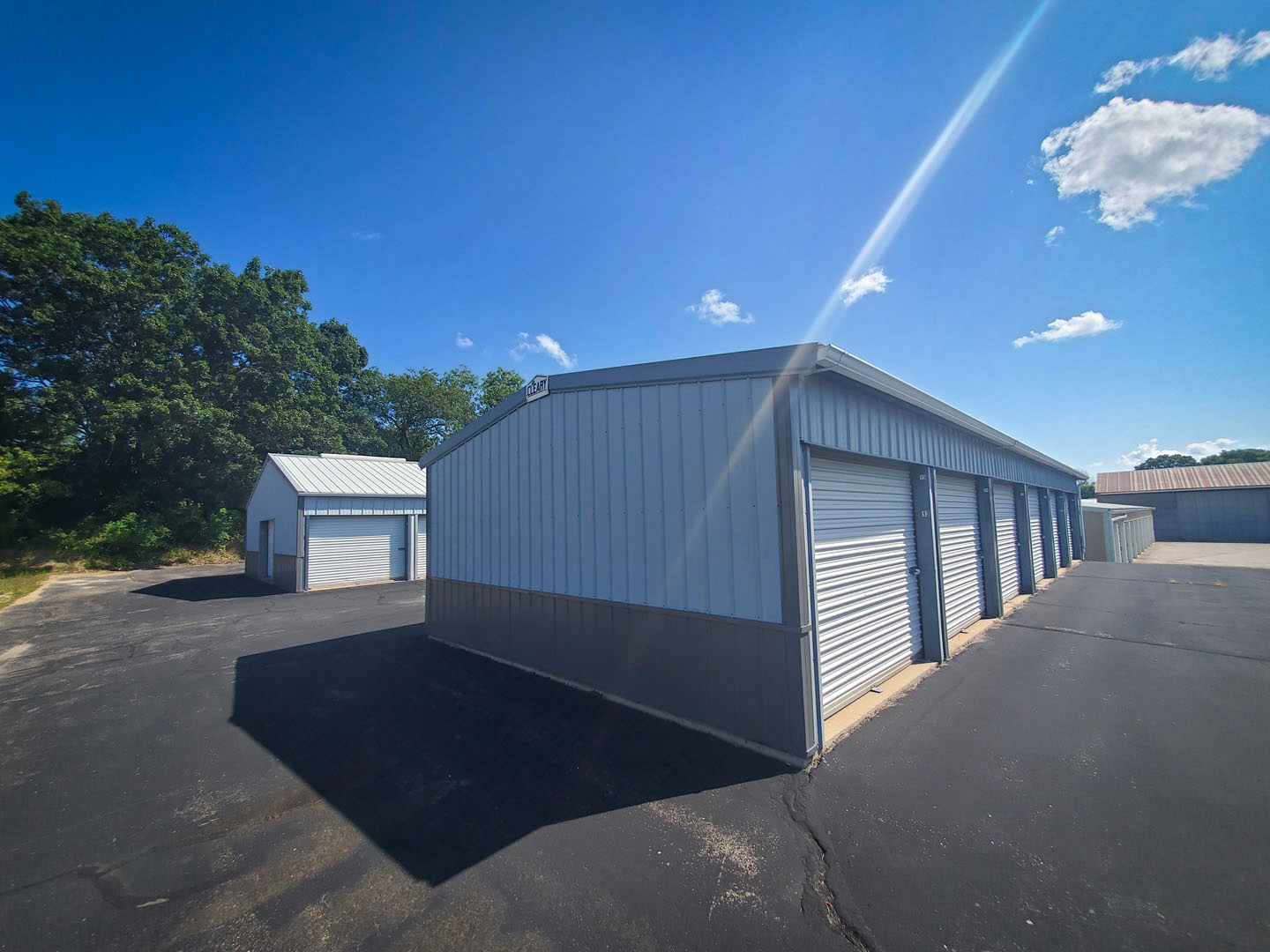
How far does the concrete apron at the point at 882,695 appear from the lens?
477 cm

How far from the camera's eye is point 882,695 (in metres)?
5.67

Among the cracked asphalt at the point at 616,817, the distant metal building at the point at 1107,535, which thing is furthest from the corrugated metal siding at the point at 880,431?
the distant metal building at the point at 1107,535

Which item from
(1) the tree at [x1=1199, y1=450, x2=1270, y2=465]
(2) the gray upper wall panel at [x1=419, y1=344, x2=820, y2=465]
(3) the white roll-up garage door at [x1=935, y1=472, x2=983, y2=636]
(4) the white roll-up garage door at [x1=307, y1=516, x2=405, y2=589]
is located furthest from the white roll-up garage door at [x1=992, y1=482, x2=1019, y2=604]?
(1) the tree at [x1=1199, y1=450, x2=1270, y2=465]

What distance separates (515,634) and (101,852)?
4.43 meters

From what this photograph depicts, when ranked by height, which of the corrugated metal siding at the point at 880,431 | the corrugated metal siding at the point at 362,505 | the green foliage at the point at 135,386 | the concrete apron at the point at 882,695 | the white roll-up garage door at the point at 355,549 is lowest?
the concrete apron at the point at 882,695

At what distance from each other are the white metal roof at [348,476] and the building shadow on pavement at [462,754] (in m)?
10.4

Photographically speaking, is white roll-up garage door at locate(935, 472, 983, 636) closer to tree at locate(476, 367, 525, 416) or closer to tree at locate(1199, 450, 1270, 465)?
tree at locate(476, 367, 525, 416)

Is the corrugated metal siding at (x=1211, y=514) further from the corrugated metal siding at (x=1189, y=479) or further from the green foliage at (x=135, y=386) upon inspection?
the green foliage at (x=135, y=386)

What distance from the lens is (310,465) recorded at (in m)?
18.3

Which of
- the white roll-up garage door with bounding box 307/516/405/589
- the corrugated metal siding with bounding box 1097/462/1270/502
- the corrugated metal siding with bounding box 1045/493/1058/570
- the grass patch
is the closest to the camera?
the grass patch

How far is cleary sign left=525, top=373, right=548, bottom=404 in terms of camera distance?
21.8ft

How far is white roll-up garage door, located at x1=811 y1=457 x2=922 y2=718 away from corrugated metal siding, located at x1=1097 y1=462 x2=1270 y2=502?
40144 mm

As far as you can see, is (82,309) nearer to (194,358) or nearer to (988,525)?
(194,358)

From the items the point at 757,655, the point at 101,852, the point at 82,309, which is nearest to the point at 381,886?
the point at 101,852
